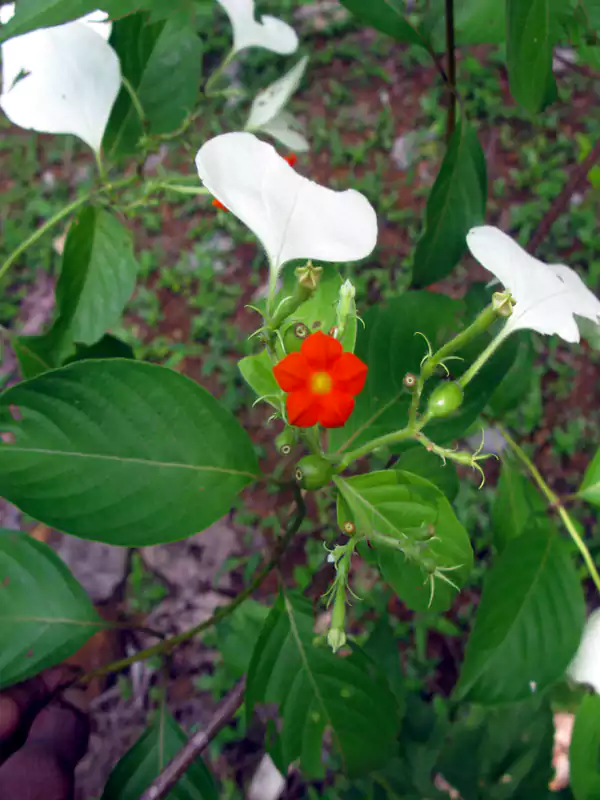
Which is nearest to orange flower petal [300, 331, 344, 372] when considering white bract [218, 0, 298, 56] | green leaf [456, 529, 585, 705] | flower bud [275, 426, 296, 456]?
flower bud [275, 426, 296, 456]

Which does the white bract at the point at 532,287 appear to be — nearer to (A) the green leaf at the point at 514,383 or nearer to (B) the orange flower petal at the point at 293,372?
(B) the orange flower petal at the point at 293,372

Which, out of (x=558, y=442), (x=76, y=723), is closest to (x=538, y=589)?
(x=76, y=723)

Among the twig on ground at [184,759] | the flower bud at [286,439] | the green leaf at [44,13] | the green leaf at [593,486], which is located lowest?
the twig on ground at [184,759]

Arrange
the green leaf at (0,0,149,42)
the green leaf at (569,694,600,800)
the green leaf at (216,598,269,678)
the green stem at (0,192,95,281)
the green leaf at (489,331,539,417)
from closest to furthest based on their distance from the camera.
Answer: the green leaf at (0,0,149,42)
the green leaf at (569,694,600,800)
the green stem at (0,192,95,281)
the green leaf at (489,331,539,417)
the green leaf at (216,598,269,678)

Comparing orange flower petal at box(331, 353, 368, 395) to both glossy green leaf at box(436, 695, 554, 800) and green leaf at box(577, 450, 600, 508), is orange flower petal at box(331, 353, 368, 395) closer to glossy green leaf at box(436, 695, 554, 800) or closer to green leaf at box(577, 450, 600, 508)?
green leaf at box(577, 450, 600, 508)

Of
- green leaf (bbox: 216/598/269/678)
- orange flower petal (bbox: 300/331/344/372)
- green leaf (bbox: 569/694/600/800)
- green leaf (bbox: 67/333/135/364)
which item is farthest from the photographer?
green leaf (bbox: 216/598/269/678)

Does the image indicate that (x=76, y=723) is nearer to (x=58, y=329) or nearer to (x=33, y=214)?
(x=58, y=329)

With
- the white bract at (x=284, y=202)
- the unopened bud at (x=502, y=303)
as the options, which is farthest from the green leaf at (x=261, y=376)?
the unopened bud at (x=502, y=303)
